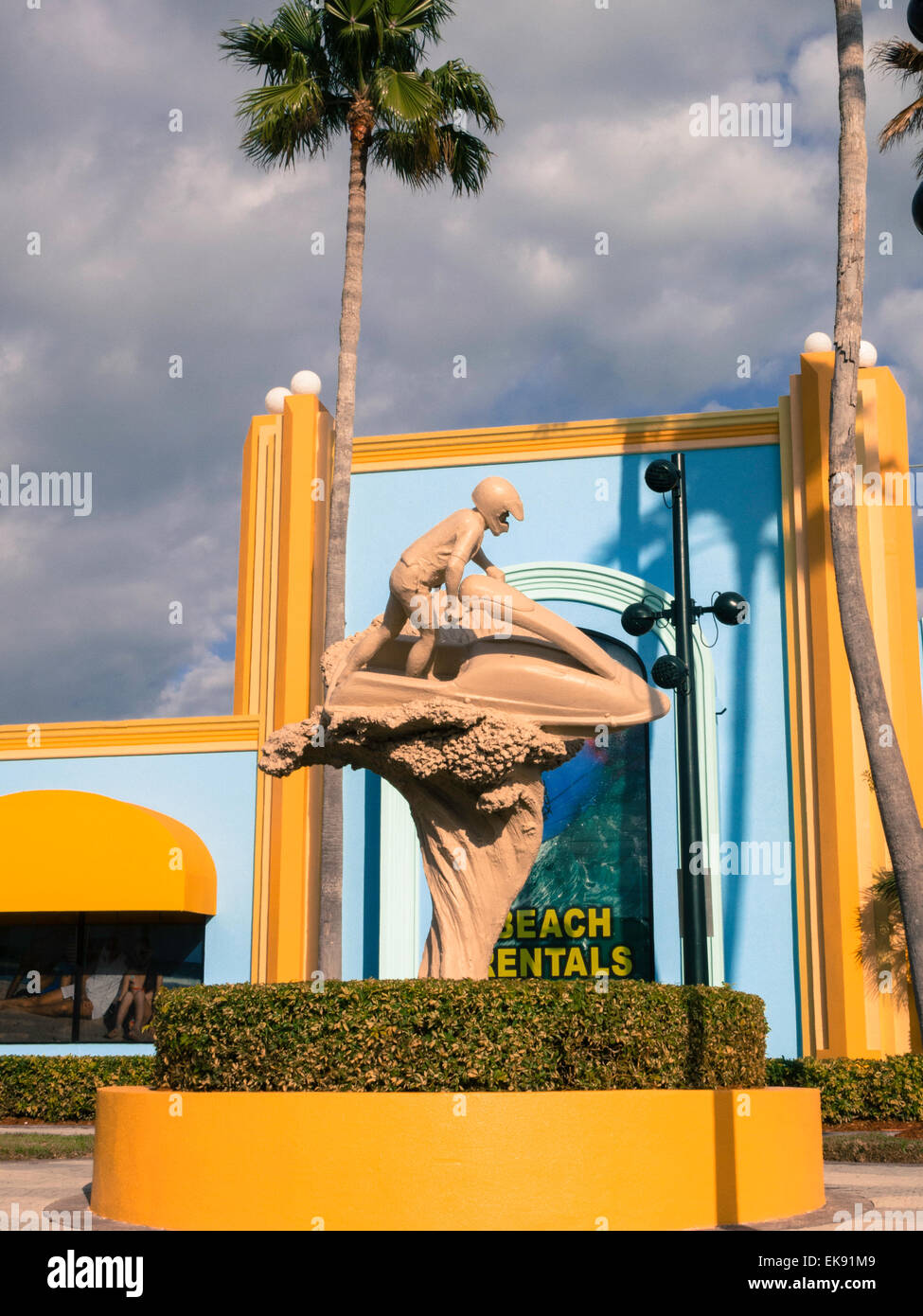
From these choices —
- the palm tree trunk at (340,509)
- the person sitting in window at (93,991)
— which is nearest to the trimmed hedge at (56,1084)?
the person sitting in window at (93,991)

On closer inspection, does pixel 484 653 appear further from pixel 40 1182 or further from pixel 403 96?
pixel 403 96

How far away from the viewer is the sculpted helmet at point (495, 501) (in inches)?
348

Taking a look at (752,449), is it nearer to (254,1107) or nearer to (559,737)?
(559,737)

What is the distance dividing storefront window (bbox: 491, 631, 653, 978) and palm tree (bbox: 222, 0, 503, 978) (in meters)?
4.26

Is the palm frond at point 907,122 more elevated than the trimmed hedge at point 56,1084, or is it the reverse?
the palm frond at point 907,122

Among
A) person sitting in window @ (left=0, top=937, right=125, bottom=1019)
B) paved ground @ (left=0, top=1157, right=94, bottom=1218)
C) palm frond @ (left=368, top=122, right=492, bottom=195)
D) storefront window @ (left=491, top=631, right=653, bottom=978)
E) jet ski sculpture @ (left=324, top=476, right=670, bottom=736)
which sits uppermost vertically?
palm frond @ (left=368, top=122, right=492, bottom=195)

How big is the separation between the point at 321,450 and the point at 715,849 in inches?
310

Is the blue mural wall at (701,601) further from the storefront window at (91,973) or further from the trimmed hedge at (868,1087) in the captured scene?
the storefront window at (91,973)

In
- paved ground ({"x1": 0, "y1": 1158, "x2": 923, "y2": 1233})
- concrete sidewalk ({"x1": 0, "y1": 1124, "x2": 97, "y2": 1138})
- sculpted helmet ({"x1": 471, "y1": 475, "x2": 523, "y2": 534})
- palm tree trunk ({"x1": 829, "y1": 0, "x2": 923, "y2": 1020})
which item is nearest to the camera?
paved ground ({"x1": 0, "y1": 1158, "x2": 923, "y2": 1233})

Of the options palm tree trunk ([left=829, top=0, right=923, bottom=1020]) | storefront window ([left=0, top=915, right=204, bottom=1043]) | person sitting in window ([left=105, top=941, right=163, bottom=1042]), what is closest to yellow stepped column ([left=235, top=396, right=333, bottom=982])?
storefront window ([left=0, top=915, right=204, bottom=1043])

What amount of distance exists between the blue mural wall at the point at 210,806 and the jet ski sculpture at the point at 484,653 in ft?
27.6

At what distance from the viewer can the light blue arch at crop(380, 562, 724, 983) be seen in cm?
1588

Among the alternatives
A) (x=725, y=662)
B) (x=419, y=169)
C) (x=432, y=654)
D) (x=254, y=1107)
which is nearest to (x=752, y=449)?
(x=725, y=662)

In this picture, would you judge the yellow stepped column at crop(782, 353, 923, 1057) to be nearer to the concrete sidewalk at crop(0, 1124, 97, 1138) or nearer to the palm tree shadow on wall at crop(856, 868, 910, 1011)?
the palm tree shadow on wall at crop(856, 868, 910, 1011)
